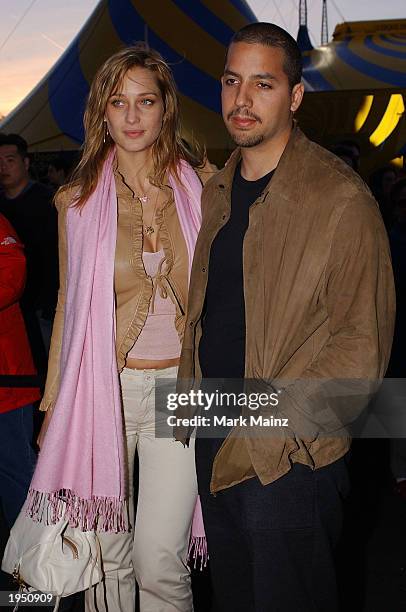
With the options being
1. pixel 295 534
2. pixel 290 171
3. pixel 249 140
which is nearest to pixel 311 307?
pixel 290 171

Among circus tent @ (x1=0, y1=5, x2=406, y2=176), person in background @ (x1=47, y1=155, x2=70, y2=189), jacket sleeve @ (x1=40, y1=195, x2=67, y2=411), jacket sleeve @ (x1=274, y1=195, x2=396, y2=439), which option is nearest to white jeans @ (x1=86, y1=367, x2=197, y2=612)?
jacket sleeve @ (x1=40, y1=195, x2=67, y2=411)

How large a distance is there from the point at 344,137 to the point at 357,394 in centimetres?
930

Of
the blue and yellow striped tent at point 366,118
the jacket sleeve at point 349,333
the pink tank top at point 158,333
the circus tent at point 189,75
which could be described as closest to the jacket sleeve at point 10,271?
the pink tank top at point 158,333

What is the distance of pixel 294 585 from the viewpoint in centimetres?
249

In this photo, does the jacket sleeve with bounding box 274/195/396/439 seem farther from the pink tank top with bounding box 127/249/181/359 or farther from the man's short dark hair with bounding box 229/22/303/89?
the pink tank top with bounding box 127/249/181/359

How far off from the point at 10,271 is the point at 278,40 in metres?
1.61

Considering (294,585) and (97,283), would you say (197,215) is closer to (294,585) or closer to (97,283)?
(97,283)

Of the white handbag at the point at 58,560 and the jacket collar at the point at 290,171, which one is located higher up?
the jacket collar at the point at 290,171

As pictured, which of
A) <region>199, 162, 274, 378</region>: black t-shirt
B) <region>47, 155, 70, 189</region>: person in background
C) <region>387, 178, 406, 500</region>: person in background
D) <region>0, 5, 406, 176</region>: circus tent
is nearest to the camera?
<region>199, 162, 274, 378</region>: black t-shirt

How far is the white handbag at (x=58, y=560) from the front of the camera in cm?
307

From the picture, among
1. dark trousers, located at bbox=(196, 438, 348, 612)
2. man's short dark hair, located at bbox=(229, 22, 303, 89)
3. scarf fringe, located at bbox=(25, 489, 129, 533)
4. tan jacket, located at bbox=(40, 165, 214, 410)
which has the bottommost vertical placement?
scarf fringe, located at bbox=(25, 489, 129, 533)

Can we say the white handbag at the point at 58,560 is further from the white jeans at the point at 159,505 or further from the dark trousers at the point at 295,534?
the dark trousers at the point at 295,534

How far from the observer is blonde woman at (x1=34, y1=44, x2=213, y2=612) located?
302cm

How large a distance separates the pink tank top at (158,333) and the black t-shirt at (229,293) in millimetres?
307
